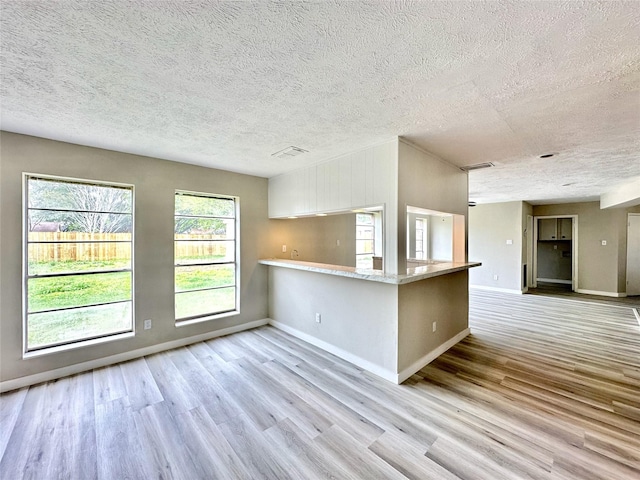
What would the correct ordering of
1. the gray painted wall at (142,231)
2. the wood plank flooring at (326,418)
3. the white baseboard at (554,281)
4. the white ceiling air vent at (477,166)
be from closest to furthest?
the wood plank flooring at (326,418) < the gray painted wall at (142,231) < the white ceiling air vent at (477,166) < the white baseboard at (554,281)

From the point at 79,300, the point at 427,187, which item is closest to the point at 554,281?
the point at 427,187

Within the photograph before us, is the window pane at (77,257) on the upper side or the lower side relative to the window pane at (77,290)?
upper

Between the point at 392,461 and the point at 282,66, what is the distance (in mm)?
2646

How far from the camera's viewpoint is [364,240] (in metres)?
6.71

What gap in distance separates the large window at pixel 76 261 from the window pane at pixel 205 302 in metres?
0.62

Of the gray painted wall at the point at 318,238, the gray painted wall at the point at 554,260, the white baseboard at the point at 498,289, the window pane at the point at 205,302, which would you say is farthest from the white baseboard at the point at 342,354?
the gray painted wall at the point at 554,260

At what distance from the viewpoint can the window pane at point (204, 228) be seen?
3.91 meters

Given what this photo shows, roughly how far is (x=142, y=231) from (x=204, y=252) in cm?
88

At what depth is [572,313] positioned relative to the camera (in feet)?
17.6

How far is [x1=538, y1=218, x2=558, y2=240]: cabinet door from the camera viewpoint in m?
9.06

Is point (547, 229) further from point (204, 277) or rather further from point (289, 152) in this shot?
point (204, 277)

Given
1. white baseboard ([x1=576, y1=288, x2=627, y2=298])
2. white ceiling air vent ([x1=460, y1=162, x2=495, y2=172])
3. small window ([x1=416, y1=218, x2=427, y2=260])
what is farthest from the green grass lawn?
white baseboard ([x1=576, y1=288, x2=627, y2=298])

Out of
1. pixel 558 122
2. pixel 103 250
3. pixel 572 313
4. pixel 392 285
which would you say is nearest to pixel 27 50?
pixel 103 250

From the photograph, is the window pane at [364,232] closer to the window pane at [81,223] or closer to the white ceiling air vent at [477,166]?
the white ceiling air vent at [477,166]
